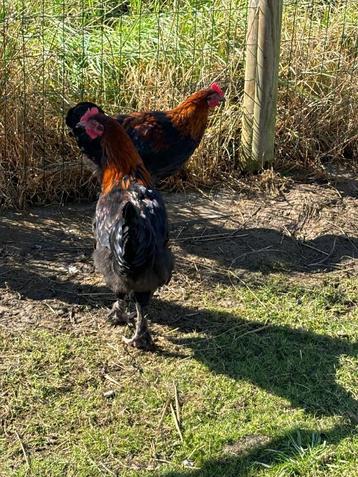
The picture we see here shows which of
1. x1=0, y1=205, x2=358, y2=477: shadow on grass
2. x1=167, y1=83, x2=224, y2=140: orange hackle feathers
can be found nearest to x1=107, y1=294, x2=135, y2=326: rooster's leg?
x1=0, y1=205, x2=358, y2=477: shadow on grass

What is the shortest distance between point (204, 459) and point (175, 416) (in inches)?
13.8

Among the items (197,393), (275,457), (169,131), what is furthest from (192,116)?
(275,457)

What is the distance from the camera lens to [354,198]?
21.6 ft

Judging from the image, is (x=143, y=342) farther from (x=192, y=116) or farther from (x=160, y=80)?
(x=160, y=80)

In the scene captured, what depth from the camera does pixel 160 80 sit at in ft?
22.2

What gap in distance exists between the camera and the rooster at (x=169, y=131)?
5680 mm

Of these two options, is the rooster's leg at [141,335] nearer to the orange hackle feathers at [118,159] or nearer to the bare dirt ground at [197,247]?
the bare dirt ground at [197,247]

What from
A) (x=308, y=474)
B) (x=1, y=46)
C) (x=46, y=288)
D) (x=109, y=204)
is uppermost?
(x=1, y=46)

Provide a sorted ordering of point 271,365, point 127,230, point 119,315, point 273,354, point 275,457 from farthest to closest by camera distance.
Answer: point 119,315, point 273,354, point 271,365, point 127,230, point 275,457

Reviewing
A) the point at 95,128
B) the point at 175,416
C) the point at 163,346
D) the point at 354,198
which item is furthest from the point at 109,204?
the point at 354,198

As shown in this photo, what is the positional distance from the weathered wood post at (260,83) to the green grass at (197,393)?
1.99m

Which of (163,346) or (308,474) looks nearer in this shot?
(308,474)

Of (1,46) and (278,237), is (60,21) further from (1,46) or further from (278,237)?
(278,237)

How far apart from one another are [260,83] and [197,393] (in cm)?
333
